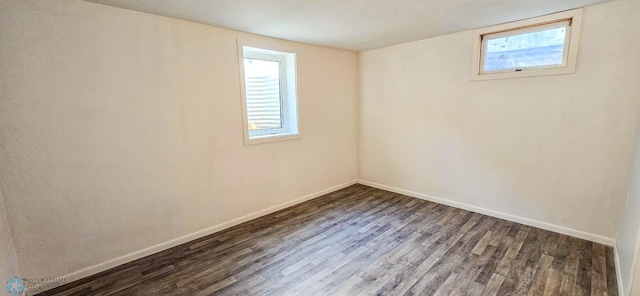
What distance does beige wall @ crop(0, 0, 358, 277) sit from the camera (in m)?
1.93

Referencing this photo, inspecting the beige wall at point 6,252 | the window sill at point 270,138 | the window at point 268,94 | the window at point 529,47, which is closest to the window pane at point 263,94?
the window at point 268,94

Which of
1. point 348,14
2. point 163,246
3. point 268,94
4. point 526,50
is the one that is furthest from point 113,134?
point 526,50

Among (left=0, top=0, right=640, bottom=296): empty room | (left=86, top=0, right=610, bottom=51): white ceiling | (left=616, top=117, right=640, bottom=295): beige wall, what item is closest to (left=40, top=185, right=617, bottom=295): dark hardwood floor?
(left=0, top=0, right=640, bottom=296): empty room

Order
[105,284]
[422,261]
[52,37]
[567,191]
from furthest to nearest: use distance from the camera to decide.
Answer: [567,191], [422,261], [105,284], [52,37]

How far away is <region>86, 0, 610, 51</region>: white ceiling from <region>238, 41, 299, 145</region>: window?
36 cm

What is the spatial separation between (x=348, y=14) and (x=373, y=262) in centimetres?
225

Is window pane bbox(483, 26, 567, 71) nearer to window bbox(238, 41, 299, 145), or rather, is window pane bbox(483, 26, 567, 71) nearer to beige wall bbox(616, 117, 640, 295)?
beige wall bbox(616, 117, 640, 295)

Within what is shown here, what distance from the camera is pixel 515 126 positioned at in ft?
9.68

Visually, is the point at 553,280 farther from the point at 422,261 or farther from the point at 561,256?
the point at 422,261

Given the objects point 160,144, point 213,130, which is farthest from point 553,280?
point 160,144

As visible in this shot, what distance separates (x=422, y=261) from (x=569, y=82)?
2233 mm

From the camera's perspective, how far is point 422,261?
2344 mm

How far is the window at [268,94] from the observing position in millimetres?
3227

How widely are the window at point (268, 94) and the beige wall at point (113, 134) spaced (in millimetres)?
159
